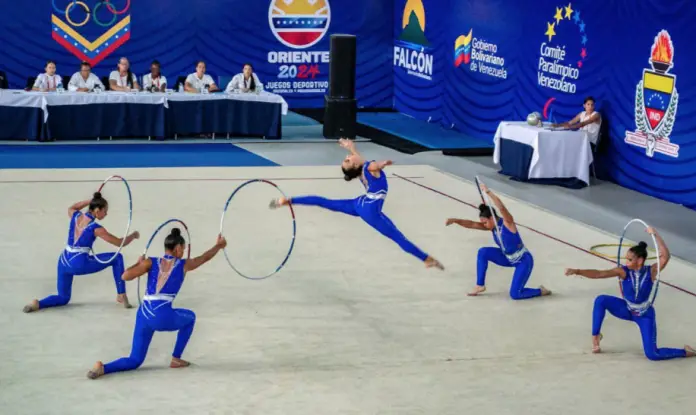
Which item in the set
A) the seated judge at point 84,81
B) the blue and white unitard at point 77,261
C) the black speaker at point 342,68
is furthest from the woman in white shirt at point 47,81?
the blue and white unitard at point 77,261

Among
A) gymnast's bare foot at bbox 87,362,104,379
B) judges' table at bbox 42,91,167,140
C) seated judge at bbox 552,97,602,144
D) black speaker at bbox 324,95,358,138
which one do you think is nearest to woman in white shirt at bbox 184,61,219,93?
judges' table at bbox 42,91,167,140

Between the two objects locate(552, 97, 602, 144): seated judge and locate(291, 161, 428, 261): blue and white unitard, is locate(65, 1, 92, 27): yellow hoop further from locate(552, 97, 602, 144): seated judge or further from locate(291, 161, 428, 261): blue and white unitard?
locate(291, 161, 428, 261): blue and white unitard

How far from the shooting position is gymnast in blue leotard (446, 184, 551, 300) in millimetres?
11078

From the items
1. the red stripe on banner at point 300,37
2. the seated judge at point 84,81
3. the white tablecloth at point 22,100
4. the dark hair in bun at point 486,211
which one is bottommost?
the dark hair in bun at point 486,211

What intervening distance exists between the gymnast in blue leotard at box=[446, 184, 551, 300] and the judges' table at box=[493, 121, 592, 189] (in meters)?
6.65

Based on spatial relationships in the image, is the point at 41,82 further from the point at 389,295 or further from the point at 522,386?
the point at 522,386

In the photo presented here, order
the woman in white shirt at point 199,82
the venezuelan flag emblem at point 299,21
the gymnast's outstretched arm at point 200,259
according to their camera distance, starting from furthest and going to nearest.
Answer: the venezuelan flag emblem at point 299,21 → the woman in white shirt at point 199,82 → the gymnast's outstretched arm at point 200,259

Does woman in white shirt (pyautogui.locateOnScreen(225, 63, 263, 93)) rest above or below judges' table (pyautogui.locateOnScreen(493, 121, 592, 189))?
above

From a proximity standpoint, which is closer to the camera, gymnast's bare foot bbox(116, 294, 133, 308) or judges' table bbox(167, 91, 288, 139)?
gymnast's bare foot bbox(116, 294, 133, 308)

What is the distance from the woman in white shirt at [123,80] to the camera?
2136 cm

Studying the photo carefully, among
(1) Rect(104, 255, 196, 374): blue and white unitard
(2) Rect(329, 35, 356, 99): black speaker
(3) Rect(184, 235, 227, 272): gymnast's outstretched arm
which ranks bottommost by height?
(1) Rect(104, 255, 196, 374): blue and white unitard

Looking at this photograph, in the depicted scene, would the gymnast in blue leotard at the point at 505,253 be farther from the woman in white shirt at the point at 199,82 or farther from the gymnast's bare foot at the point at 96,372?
the woman in white shirt at the point at 199,82

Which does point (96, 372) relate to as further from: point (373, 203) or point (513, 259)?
point (513, 259)

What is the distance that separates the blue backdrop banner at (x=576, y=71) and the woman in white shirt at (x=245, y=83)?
4.97m
